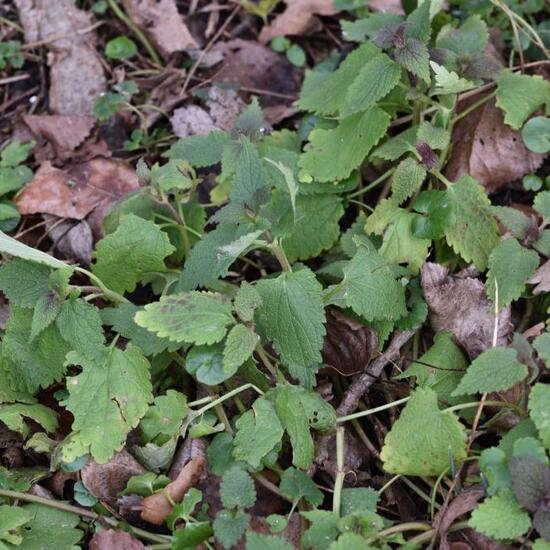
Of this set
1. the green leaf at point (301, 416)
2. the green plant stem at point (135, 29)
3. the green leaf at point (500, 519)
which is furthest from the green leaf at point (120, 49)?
the green leaf at point (500, 519)

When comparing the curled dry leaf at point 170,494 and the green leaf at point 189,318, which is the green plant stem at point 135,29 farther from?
the curled dry leaf at point 170,494

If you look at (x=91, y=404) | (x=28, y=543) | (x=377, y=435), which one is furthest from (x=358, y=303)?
(x=28, y=543)

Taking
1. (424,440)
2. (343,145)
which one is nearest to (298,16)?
(343,145)

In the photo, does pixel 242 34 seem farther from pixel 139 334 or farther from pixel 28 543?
pixel 28 543

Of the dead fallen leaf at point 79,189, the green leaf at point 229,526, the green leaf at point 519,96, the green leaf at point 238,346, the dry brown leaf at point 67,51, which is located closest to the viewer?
the green leaf at point 229,526

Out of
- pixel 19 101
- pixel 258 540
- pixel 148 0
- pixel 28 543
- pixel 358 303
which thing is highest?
pixel 148 0

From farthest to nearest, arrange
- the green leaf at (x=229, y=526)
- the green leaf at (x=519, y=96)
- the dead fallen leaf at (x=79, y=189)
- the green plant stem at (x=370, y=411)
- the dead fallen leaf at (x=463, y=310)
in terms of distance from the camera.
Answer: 1. the dead fallen leaf at (x=79, y=189)
2. the green leaf at (x=519, y=96)
3. the dead fallen leaf at (x=463, y=310)
4. the green plant stem at (x=370, y=411)
5. the green leaf at (x=229, y=526)

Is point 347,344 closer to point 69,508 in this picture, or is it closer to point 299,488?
point 299,488
